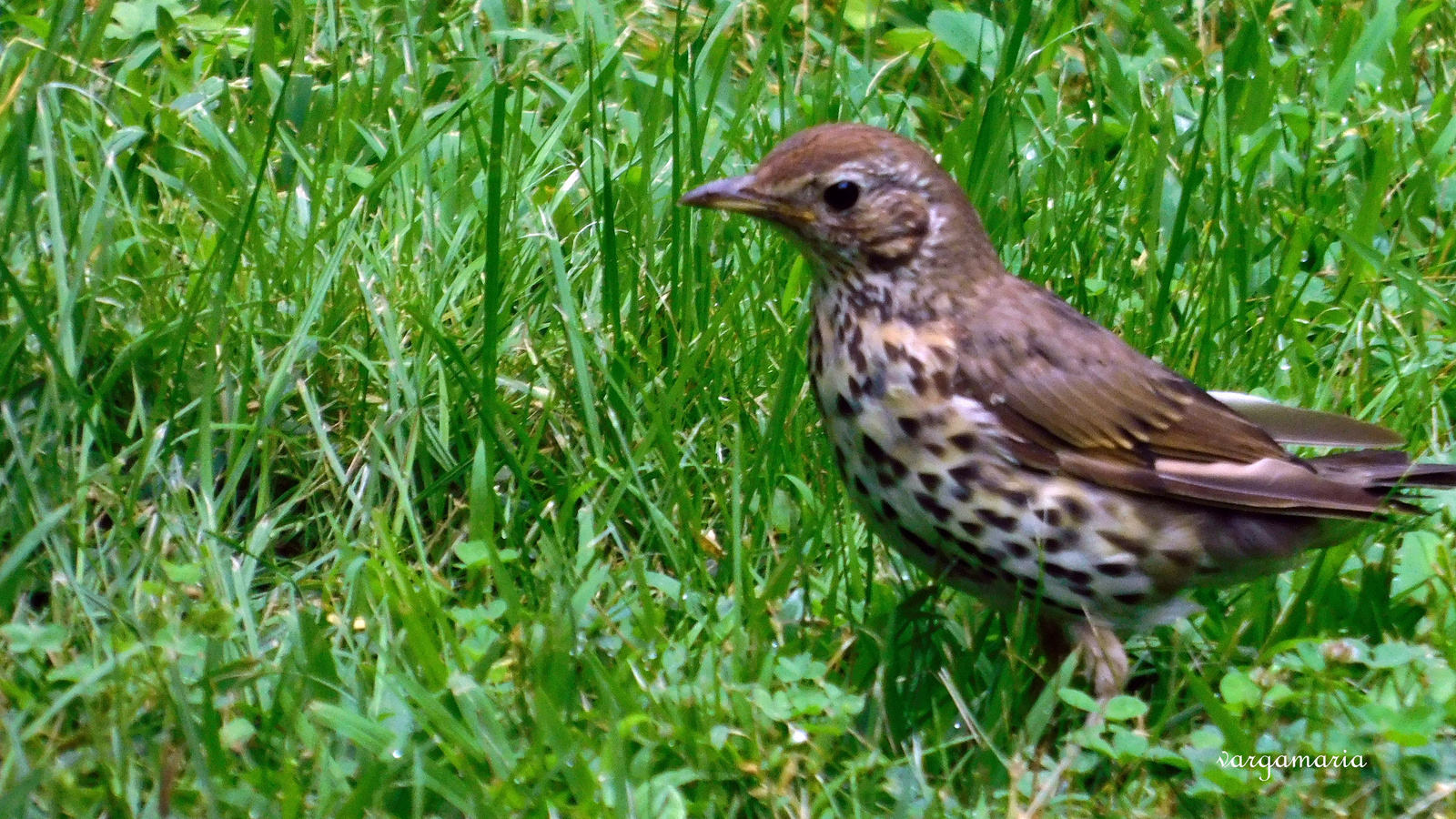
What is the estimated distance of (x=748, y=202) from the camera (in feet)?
12.8

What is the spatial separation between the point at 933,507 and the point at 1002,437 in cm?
21

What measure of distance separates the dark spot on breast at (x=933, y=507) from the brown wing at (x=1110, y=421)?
0.71 feet

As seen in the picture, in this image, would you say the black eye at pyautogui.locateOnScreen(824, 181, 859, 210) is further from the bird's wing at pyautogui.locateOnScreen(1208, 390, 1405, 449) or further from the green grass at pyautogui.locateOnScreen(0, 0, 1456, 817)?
the bird's wing at pyautogui.locateOnScreen(1208, 390, 1405, 449)

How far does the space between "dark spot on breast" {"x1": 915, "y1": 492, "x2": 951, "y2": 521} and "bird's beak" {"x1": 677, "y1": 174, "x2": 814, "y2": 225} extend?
0.58m

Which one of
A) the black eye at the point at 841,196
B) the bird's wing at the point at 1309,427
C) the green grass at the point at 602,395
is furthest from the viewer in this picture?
the bird's wing at the point at 1309,427

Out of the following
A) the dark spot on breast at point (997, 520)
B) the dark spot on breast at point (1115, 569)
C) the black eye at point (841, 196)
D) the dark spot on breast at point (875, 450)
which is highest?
the black eye at point (841, 196)

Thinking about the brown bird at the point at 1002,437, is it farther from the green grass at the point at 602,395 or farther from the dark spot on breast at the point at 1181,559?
the green grass at the point at 602,395

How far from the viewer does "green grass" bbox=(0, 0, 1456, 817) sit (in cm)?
340

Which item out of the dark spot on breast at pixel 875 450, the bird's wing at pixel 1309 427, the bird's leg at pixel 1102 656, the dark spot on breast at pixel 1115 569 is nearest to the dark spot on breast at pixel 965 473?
the dark spot on breast at pixel 875 450

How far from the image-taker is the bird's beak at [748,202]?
3871 mm

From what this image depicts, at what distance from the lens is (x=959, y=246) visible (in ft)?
13.1

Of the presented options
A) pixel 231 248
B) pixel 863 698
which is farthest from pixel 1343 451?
pixel 231 248

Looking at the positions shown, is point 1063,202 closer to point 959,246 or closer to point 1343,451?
point 1343,451

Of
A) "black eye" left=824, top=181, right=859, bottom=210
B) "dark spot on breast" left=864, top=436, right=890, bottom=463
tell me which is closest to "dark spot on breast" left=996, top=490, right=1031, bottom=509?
"dark spot on breast" left=864, top=436, right=890, bottom=463
